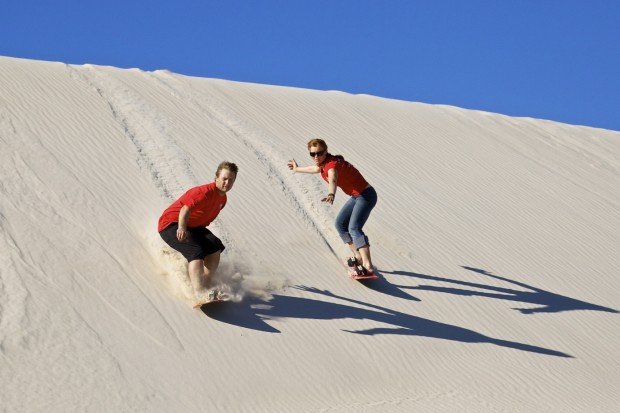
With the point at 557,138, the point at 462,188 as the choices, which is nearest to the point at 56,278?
the point at 462,188

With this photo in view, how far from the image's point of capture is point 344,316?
7.70 metres

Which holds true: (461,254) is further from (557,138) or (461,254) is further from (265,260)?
(557,138)

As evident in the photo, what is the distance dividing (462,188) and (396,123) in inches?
120

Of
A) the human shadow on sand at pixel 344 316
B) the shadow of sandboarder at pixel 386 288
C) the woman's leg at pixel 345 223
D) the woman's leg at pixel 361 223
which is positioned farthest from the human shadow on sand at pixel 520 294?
the human shadow on sand at pixel 344 316

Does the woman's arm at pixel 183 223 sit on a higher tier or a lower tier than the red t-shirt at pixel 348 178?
lower

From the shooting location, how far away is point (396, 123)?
15312mm

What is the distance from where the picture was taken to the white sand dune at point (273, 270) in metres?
6.29

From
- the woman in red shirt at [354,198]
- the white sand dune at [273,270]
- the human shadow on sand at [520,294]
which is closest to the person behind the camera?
the white sand dune at [273,270]

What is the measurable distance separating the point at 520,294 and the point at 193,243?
412 centimetres

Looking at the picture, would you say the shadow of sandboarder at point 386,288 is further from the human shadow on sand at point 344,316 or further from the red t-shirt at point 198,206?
the red t-shirt at point 198,206

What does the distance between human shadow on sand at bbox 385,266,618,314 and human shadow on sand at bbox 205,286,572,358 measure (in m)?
0.81

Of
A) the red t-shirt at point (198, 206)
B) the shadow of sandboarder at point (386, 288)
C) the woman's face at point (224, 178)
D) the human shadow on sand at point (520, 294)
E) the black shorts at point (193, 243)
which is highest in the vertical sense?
the woman's face at point (224, 178)

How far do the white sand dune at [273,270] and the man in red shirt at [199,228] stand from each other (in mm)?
290

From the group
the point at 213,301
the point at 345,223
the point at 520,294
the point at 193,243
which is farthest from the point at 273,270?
the point at 520,294
